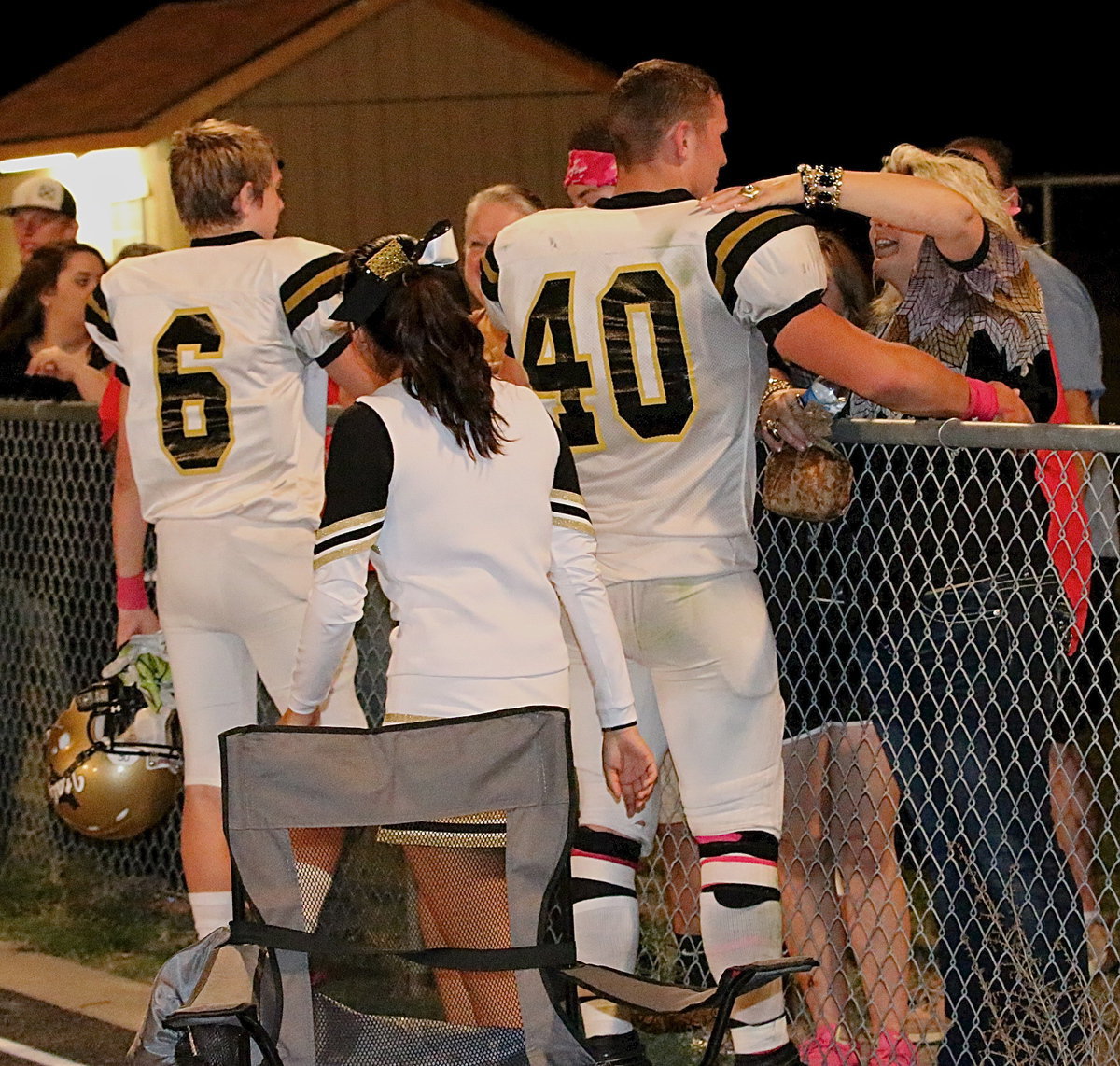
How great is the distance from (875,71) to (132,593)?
2290cm

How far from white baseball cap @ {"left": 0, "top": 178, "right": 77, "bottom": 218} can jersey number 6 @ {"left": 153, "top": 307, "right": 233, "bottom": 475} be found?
3.46 m

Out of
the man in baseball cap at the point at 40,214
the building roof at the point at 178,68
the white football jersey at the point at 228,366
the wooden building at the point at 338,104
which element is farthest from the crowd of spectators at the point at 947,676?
the wooden building at the point at 338,104

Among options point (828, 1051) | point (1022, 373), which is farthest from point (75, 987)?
point (1022, 373)

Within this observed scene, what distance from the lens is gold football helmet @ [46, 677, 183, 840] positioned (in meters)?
5.36

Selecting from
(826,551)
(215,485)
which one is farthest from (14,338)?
(826,551)

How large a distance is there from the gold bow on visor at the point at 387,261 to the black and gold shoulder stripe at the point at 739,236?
0.60 meters

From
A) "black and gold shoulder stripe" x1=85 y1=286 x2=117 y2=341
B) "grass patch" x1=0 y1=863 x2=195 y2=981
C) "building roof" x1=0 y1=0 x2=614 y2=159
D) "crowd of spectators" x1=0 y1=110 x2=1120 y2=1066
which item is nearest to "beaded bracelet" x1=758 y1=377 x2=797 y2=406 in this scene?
"crowd of spectators" x1=0 y1=110 x2=1120 y2=1066

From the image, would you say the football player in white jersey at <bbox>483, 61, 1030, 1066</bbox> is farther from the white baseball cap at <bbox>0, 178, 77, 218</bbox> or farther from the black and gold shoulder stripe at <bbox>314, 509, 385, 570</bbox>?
the white baseball cap at <bbox>0, 178, 77, 218</bbox>

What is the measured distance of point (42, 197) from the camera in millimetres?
7785

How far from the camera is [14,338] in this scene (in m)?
6.87

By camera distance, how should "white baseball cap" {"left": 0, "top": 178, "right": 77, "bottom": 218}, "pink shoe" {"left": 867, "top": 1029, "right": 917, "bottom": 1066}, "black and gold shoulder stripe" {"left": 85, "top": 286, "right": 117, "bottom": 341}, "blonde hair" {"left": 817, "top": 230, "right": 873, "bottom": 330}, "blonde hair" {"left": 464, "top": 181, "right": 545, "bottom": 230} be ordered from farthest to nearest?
1. "white baseball cap" {"left": 0, "top": 178, "right": 77, "bottom": 218}
2. "blonde hair" {"left": 464, "top": 181, "right": 545, "bottom": 230}
3. "blonde hair" {"left": 817, "top": 230, "right": 873, "bottom": 330}
4. "black and gold shoulder stripe" {"left": 85, "top": 286, "right": 117, "bottom": 341}
5. "pink shoe" {"left": 867, "top": 1029, "right": 917, "bottom": 1066}

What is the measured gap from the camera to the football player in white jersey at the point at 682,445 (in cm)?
388

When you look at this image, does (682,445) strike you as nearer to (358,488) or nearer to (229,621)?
(358,488)

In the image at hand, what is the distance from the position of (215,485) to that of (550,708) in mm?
1840
